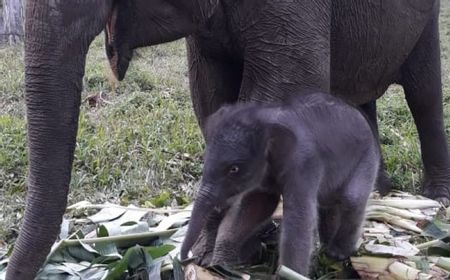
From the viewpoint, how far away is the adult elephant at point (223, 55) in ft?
8.45

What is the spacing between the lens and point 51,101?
2566 mm

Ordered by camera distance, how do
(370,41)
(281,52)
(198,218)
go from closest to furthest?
(198,218)
(281,52)
(370,41)

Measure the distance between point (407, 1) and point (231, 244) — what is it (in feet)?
5.19

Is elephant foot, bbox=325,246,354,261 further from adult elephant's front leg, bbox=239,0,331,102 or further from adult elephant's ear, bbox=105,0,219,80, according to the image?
adult elephant's ear, bbox=105,0,219,80

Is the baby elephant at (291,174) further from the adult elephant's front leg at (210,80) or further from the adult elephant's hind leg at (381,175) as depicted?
the adult elephant's hind leg at (381,175)

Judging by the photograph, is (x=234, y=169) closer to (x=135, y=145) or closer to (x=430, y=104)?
(x=430, y=104)

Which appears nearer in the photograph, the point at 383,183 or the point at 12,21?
the point at 383,183

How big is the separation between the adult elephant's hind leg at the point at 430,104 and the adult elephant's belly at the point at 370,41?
20 cm

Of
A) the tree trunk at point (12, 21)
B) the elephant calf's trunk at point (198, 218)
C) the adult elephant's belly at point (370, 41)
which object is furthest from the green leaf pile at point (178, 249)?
the tree trunk at point (12, 21)

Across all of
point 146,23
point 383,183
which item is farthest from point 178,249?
point 383,183

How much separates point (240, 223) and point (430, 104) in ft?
6.52

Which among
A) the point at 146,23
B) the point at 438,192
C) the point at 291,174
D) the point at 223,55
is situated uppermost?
the point at 146,23

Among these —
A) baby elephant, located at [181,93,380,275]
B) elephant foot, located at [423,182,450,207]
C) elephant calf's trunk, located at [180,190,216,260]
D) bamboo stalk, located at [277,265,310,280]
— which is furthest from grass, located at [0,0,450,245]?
bamboo stalk, located at [277,265,310,280]

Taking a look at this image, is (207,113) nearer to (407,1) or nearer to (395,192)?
(407,1)
